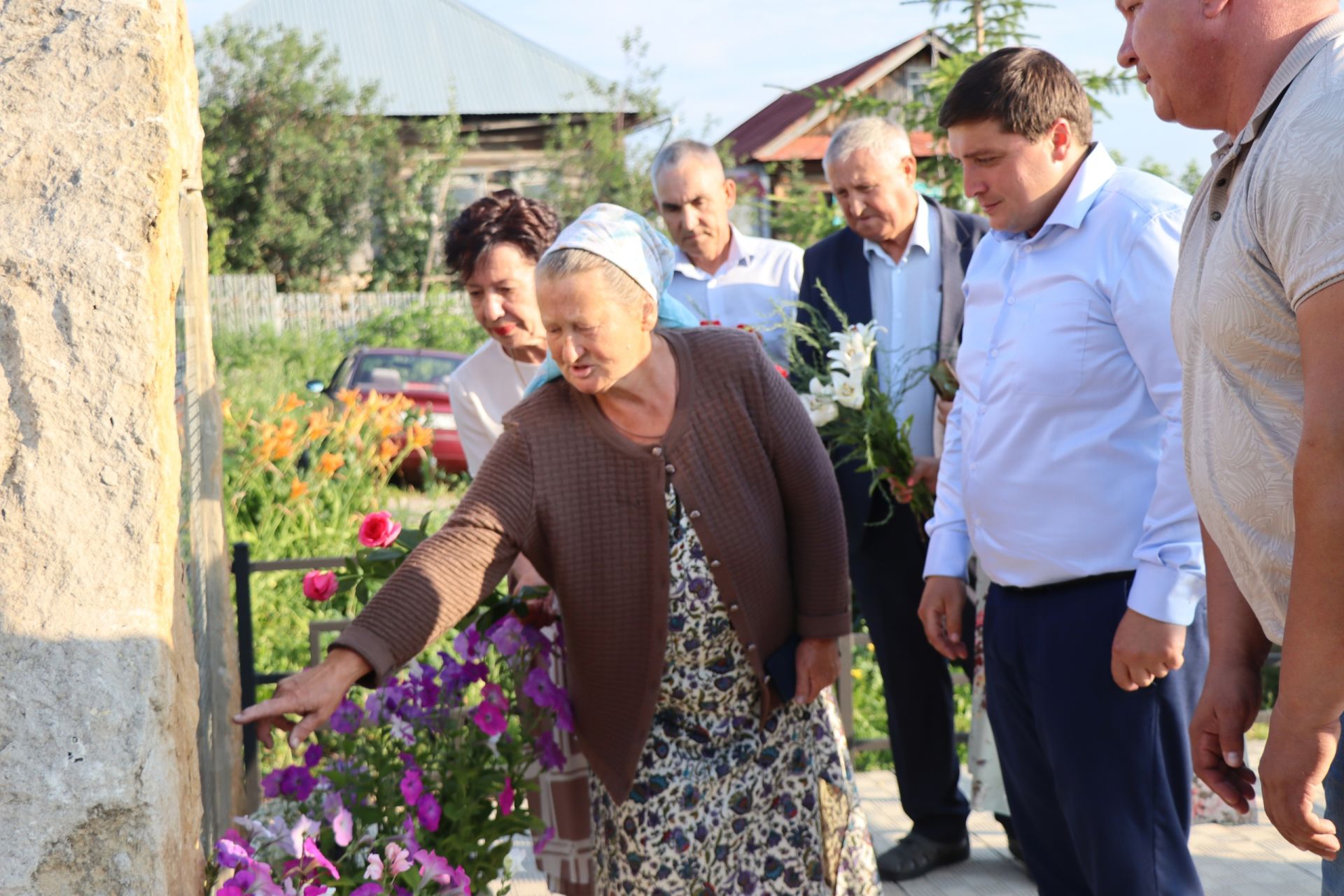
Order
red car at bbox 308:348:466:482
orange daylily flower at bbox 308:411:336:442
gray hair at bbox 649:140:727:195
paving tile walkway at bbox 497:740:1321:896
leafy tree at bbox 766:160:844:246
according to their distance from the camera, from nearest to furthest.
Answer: paving tile walkway at bbox 497:740:1321:896, gray hair at bbox 649:140:727:195, orange daylily flower at bbox 308:411:336:442, leafy tree at bbox 766:160:844:246, red car at bbox 308:348:466:482

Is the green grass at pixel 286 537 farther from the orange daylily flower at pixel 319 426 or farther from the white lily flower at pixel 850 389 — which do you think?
the white lily flower at pixel 850 389

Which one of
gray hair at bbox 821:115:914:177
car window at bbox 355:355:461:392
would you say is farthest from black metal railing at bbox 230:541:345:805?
car window at bbox 355:355:461:392

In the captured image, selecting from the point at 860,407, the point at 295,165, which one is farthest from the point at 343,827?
the point at 295,165

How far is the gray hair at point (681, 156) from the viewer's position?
4504 mm

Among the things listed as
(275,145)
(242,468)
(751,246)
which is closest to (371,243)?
(275,145)

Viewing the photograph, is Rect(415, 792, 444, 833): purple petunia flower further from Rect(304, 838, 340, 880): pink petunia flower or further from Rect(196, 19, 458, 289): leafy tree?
Rect(196, 19, 458, 289): leafy tree

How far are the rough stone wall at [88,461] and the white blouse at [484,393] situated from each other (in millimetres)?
1627

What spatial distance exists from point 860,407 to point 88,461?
2.15 m

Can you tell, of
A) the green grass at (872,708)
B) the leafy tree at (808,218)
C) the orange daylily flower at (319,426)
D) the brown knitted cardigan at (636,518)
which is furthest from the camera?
the leafy tree at (808,218)

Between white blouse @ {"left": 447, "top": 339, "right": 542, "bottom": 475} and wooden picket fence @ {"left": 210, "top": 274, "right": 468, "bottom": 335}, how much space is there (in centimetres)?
1519

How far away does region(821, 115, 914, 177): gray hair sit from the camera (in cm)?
389

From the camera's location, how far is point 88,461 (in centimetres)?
173

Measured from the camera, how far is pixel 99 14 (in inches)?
72.6

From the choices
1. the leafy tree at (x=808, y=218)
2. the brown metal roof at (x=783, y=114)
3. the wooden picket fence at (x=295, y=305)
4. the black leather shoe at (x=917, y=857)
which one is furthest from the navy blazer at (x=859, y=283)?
the brown metal roof at (x=783, y=114)
